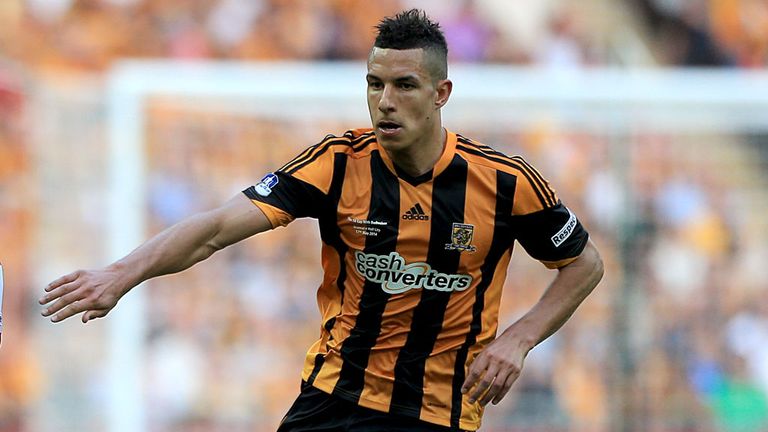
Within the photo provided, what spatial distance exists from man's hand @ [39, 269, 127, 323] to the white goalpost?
4970 mm

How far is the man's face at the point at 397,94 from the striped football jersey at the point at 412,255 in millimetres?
173

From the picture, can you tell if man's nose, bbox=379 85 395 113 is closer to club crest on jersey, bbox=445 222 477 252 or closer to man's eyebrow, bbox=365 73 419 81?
man's eyebrow, bbox=365 73 419 81

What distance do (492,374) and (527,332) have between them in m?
0.27

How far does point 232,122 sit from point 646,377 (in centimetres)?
366

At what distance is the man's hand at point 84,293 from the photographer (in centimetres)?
379

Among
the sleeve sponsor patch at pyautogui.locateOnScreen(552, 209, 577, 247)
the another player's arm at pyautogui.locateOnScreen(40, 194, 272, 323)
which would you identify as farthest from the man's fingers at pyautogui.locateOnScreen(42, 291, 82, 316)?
the sleeve sponsor patch at pyautogui.locateOnScreen(552, 209, 577, 247)

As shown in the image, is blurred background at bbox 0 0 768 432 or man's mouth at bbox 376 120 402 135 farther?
blurred background at bbox 0 0 768 432

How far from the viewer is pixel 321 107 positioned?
9.28 meters

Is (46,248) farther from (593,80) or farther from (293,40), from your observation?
(593,80)

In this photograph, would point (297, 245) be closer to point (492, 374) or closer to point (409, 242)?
point (409, 242)

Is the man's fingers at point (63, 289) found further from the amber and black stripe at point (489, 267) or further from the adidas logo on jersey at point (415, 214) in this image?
the amber and black stripe at point (489, 267)

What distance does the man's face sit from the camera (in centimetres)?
428

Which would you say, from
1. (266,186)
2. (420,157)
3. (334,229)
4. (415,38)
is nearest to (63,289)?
(266,186)

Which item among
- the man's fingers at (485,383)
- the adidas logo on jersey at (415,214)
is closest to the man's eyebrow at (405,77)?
the adidas logo on jersey at (415,214)
